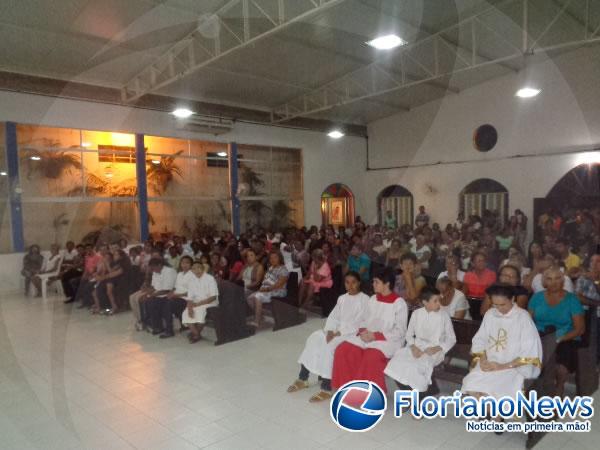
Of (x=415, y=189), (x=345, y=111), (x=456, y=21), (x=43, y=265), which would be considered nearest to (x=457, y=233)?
(x=456, y=21)

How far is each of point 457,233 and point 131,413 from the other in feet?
23.6

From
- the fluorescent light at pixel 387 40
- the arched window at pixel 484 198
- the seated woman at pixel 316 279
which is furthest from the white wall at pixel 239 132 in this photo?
the fluorescent light at pixel 387 40

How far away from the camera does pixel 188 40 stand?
7.98 m

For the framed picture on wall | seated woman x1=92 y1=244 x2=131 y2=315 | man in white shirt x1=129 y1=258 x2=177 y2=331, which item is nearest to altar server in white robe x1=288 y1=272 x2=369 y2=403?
man in white shirt x1=129 y1=258 x2=177 y2=331

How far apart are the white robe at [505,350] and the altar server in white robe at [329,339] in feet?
3.44

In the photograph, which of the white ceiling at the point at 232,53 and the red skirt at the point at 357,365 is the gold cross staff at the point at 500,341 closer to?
the red skirt at the point at 357,365

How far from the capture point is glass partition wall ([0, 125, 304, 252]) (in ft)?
31.3

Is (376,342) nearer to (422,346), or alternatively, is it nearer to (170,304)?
(422,346)

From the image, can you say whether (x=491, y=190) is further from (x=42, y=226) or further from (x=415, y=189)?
→ (x=42, y=226)

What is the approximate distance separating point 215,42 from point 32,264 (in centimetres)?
533

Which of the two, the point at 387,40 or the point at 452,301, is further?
the point at 387,40

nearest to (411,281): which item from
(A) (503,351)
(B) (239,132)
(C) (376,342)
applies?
(C) (376,342)

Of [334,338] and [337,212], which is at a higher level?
[337,212]

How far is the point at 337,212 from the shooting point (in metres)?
15.4
